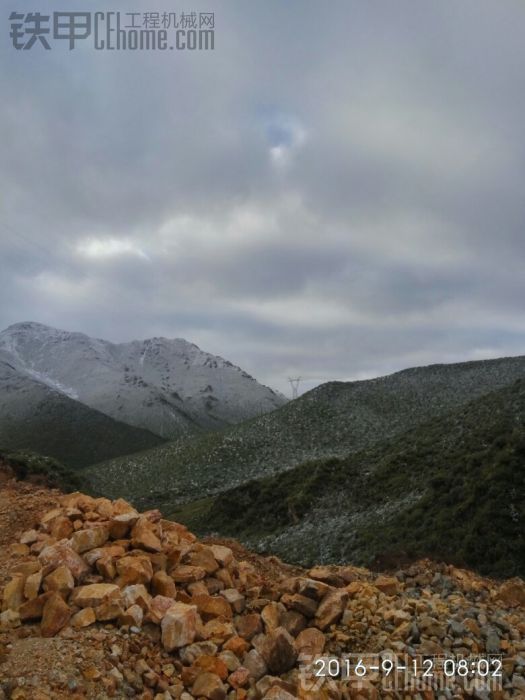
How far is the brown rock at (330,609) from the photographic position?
9.57 metres

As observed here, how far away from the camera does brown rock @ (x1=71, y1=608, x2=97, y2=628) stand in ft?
26.8

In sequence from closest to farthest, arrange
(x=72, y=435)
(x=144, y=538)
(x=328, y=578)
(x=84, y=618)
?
(x=84, y=618)
(x=144, y=538)
(x=328, y=578)
(x=72, y=435)

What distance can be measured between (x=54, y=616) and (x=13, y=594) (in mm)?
1057

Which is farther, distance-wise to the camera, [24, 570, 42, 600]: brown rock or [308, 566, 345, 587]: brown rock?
[308, 566, 345, 587]: brown rock

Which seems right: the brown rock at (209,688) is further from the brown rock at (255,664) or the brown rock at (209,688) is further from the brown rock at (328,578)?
the brown rock at (328,578)

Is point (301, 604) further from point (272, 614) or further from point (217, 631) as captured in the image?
point (217, 631)

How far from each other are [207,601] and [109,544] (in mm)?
2385

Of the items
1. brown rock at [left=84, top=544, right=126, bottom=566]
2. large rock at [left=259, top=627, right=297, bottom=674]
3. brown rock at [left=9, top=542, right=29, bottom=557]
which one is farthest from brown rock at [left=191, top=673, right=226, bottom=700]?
brown rock at [left=9, top=542, right=29, bottom=557]

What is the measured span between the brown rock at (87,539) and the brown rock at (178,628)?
94.3 inches

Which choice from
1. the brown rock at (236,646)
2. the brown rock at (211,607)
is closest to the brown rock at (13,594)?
the brown rock at (211,607)

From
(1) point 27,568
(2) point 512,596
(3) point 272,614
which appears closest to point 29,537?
(1) point 27,568

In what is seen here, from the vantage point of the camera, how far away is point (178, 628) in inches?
329

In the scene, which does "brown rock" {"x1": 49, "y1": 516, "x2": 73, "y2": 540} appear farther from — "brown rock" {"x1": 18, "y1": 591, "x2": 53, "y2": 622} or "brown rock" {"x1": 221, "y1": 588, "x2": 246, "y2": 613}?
"brown rock" {"x1": 221, "y1": 588, "x2": 246, "y2": 613}

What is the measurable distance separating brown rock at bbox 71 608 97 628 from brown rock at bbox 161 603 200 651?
3.70 feet
